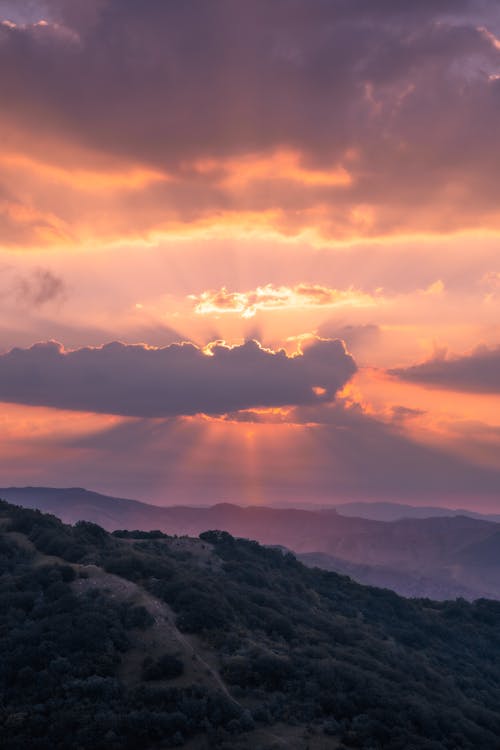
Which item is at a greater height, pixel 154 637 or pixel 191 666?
pixel 154 637

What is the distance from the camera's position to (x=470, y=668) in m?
55.5

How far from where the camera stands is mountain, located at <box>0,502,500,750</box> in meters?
27.7

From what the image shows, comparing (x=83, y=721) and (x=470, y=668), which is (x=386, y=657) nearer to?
(x=470, y=668)

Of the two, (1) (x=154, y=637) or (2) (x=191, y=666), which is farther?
Result: (1) (x=154, y=637)

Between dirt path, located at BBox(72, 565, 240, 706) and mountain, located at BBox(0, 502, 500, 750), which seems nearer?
mountain, located at BBox(0, 502, 500, 750)

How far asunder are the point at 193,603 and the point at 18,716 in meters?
15.0

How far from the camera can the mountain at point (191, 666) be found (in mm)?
27734

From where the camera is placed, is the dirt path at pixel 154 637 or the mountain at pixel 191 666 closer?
the mountain at pixel 191 666

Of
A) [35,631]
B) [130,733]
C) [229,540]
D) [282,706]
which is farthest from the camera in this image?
[229,540]

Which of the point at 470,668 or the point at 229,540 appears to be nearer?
the point at 470,668

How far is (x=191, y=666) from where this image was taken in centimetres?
3306

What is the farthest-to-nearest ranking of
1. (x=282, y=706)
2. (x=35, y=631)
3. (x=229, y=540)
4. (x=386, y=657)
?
(x=229, y=540) → (x=386, y=657) → (x=35, y=631) → (x=282, y=706)

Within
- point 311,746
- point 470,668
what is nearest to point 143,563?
point 311,746

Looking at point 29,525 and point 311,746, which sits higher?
point 29,525
